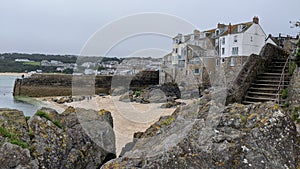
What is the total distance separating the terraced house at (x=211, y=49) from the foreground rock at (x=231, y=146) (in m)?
34.1

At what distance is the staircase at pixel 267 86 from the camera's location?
7594 millimetres

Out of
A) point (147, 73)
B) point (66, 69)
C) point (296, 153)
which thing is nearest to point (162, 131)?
point (296, 153)

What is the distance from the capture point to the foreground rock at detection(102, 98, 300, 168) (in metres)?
3.63

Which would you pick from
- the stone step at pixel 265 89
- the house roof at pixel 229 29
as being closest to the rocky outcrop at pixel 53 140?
the stone step at pixel 265 89

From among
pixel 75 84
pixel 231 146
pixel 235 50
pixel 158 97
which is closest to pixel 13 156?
pixel 231 146

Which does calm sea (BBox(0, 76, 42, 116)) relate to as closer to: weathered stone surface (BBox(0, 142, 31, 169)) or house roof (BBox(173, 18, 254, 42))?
weathered stone surface (BBox(0, 142, 31, 169))

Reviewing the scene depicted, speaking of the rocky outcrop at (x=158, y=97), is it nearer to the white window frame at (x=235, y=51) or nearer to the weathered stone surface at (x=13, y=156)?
the white window frame at (x=235, y=51)

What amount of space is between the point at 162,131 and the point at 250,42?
1717 inches

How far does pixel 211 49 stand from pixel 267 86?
40225mm

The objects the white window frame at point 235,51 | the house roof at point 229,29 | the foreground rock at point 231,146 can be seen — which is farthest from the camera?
the house roof at point 229,29

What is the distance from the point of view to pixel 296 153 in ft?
12.3

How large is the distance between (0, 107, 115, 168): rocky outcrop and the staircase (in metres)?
3.98

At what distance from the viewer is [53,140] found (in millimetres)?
5520

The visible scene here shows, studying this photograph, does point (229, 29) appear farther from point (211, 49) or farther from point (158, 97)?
point (158, 97)
